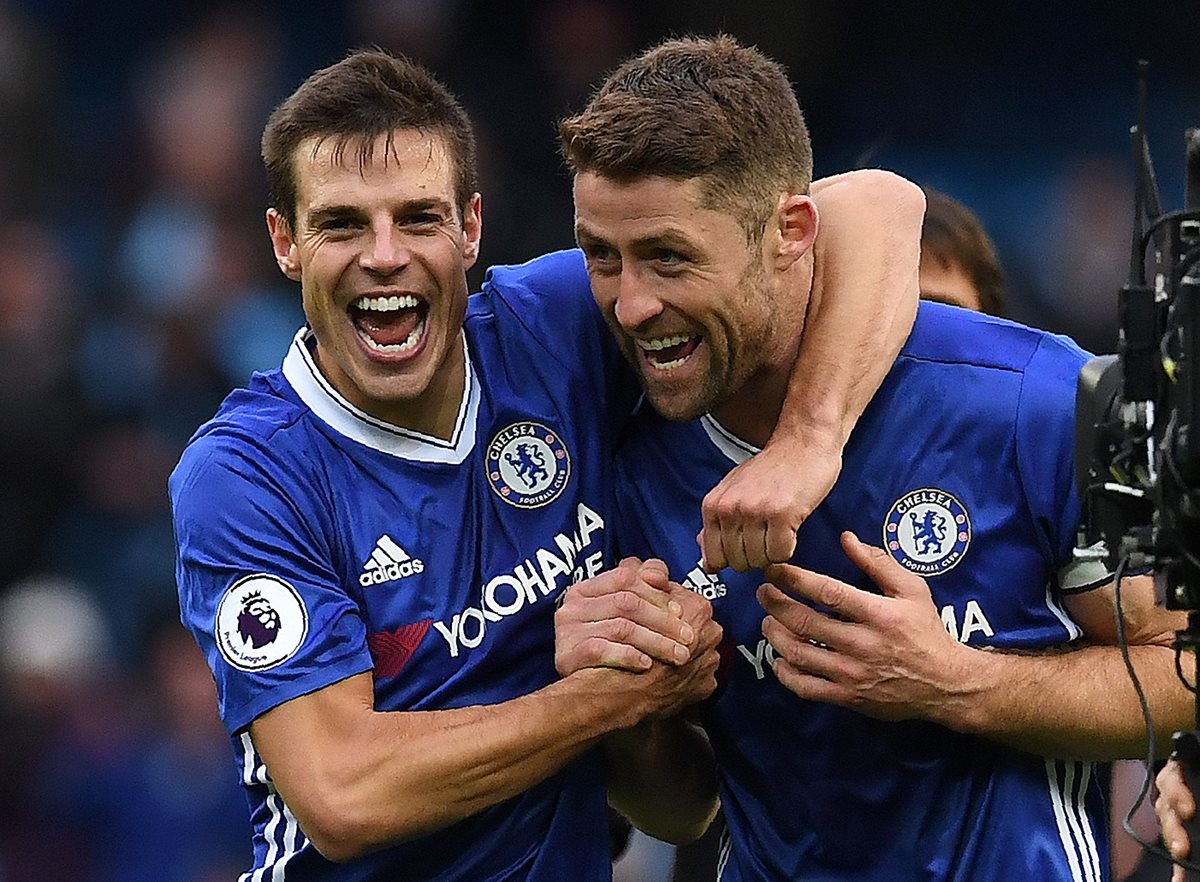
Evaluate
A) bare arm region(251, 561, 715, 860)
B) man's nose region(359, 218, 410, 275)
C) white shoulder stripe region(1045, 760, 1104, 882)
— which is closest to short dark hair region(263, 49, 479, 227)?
man's nose region(359, 218, 410, 275)

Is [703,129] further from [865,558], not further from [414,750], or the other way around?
[414,750]

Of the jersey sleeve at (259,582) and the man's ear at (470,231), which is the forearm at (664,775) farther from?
the man's ear at (470,231)

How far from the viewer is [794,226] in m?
3.30

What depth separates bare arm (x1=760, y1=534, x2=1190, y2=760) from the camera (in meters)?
3.06

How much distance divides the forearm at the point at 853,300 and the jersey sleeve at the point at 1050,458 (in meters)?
0.26

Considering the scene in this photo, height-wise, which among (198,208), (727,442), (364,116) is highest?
(198,208)

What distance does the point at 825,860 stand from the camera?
336cm

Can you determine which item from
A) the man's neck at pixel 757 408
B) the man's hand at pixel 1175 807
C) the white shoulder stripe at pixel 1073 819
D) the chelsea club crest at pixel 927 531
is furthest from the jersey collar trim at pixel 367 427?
the man's hand at pixel 1175 807

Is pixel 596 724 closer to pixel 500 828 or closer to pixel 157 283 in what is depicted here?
pixel 500 828

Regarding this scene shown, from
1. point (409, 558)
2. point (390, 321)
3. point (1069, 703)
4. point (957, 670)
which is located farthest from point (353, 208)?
point (1069, 703)

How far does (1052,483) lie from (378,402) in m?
1.16

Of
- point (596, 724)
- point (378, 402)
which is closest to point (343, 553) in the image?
point (378, 402)

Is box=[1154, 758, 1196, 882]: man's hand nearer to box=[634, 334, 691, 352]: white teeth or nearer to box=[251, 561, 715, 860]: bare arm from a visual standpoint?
box=[251, 561, 715, 860]: bare arm

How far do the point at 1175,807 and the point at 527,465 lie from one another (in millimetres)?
1295
